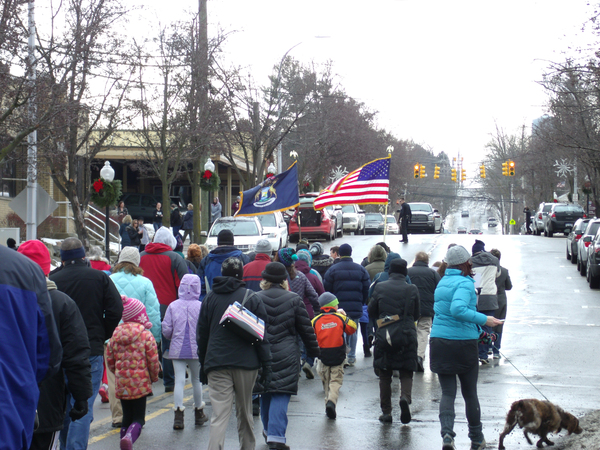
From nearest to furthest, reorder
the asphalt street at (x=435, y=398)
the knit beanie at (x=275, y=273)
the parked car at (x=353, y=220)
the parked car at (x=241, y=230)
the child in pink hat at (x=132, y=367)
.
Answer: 1. the child in pink hat at (x=132, y=367)
2. the knit beanie at (x=275, y=273)
3. the asphalt street at (x=435, y=398)
4. the parked car at (x=241, y=230)
5. the parked car at (x=353, y=220)

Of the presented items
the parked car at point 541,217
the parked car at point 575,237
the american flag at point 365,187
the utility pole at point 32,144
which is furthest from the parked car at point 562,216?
the utility pole at point 32,144

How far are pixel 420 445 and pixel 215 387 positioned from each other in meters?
2.09

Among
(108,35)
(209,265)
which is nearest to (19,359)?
(209,265)

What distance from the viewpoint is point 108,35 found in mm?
17375

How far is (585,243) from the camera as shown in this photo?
68.7 ft

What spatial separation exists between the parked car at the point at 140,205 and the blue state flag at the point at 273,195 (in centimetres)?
2355

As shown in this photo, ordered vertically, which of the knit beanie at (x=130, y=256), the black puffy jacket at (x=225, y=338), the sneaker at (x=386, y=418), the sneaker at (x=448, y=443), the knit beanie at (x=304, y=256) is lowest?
the sneaker at (x=386, y=418)

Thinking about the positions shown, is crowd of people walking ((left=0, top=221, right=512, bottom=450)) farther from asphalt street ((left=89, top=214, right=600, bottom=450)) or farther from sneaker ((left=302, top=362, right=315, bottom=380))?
sneaker ((left=302, top=362, right=315, bottom=380))

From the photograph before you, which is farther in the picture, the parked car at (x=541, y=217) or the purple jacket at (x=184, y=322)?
the parked car at (x=541, y=217)

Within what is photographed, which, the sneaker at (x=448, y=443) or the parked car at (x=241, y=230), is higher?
the parked car at (x=241, y=230)

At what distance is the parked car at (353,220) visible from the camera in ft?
129

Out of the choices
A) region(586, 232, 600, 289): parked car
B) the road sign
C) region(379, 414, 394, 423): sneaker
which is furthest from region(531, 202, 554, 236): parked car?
region(379, 414, 394, 423): sneaker

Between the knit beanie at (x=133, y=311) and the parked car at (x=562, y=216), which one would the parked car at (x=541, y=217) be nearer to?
the parked car at (x=562, y=216)

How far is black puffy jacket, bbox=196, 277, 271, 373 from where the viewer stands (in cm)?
562
